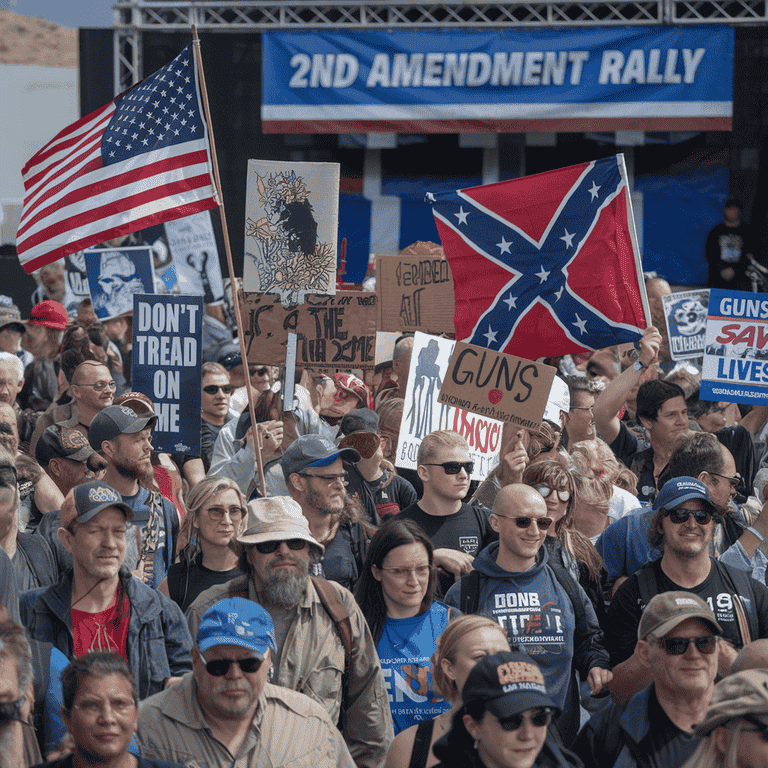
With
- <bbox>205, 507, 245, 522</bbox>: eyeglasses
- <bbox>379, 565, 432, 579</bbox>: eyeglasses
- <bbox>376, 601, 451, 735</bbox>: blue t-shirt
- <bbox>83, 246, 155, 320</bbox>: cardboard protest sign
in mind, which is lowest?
<bbox>376, 601, 451, 735</bbox>: blue t-shirt

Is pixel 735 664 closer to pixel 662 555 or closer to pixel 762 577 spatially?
pixel 662 555

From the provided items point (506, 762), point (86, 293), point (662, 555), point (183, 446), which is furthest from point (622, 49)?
point (506, 762)

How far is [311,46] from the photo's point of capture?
1570cm

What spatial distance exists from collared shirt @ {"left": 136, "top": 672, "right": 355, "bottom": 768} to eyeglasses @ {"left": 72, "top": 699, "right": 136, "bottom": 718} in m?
0.28

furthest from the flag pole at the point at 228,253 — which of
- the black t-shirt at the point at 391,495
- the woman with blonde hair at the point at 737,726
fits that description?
the woman with blonde hair at the point at 737,726

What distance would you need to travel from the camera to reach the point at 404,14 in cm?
1620

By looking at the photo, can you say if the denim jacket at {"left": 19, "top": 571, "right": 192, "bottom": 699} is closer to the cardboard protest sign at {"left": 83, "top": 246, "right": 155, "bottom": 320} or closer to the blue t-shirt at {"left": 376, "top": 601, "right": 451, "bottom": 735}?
the blue t-shirt at {"left": 376, "top": 601, "right": 451, "bottom": 735}

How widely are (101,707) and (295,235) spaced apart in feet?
13.7

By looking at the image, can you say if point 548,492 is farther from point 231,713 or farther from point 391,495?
point 231,713

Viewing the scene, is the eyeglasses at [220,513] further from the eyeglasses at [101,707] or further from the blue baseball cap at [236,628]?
the eyeglasses at [101,707]

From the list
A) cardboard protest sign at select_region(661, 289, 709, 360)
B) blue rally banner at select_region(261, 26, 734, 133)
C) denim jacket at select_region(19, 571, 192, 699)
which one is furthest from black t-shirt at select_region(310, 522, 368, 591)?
blue rally banner at select_region(261, 26, 734, 133)

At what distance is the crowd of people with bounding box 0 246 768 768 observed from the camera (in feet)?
10.7

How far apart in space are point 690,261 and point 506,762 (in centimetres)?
1397

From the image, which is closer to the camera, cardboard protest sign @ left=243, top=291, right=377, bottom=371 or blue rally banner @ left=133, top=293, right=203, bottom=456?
blue rally banner @ left=133, top=293, right=203, bottom=456
